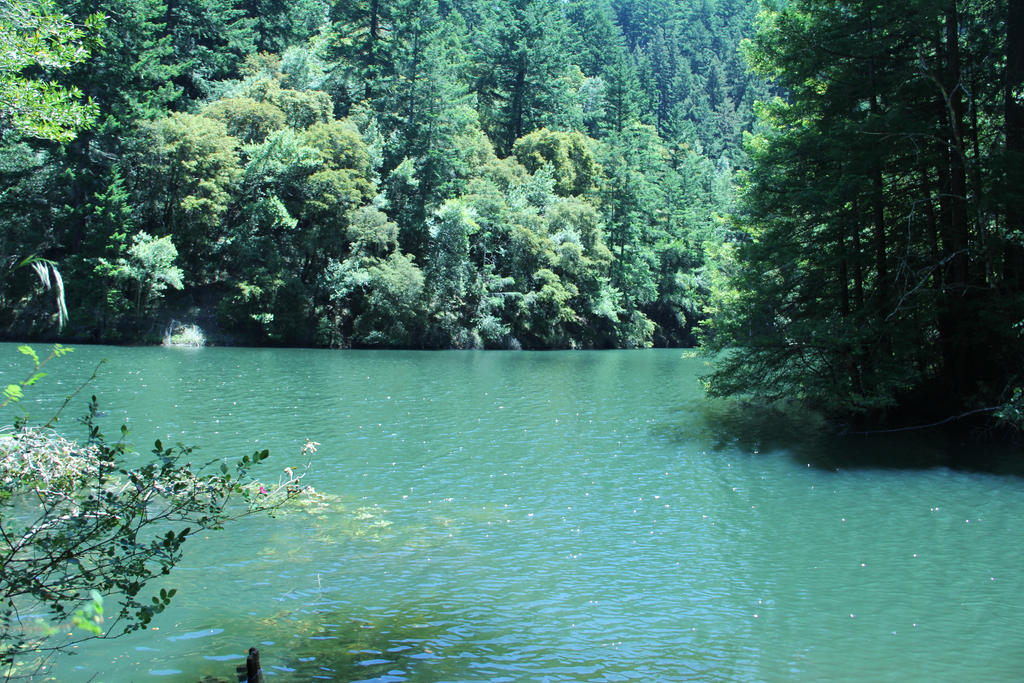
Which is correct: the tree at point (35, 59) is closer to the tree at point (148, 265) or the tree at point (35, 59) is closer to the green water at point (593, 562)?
the green water at point (593, 562)

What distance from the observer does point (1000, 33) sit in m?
16.1

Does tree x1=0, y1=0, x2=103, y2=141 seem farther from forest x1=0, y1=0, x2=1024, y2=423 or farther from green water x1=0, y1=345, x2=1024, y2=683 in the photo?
green water x1=0, y1=345, x2=1024, y2=683

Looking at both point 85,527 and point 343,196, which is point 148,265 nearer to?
point 343,196

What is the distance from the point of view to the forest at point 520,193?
1581cm

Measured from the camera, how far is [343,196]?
146ft

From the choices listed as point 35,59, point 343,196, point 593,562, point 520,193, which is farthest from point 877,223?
point 520,193

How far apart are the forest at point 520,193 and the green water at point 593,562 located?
3422 mm

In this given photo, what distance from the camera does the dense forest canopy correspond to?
4178 cm

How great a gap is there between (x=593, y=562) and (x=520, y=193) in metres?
44.1

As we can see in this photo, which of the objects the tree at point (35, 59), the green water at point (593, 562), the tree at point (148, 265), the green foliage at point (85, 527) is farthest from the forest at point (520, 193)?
the green foliage at point (85, 527)

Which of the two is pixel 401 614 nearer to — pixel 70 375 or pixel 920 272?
pixel 920 272

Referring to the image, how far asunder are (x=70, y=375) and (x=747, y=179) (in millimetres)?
21519

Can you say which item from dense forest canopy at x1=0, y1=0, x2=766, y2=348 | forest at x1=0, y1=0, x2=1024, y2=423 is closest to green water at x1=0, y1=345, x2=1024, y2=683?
forest at x1=0, y1=0, x2=1024, y2=423

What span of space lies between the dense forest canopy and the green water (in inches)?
868
